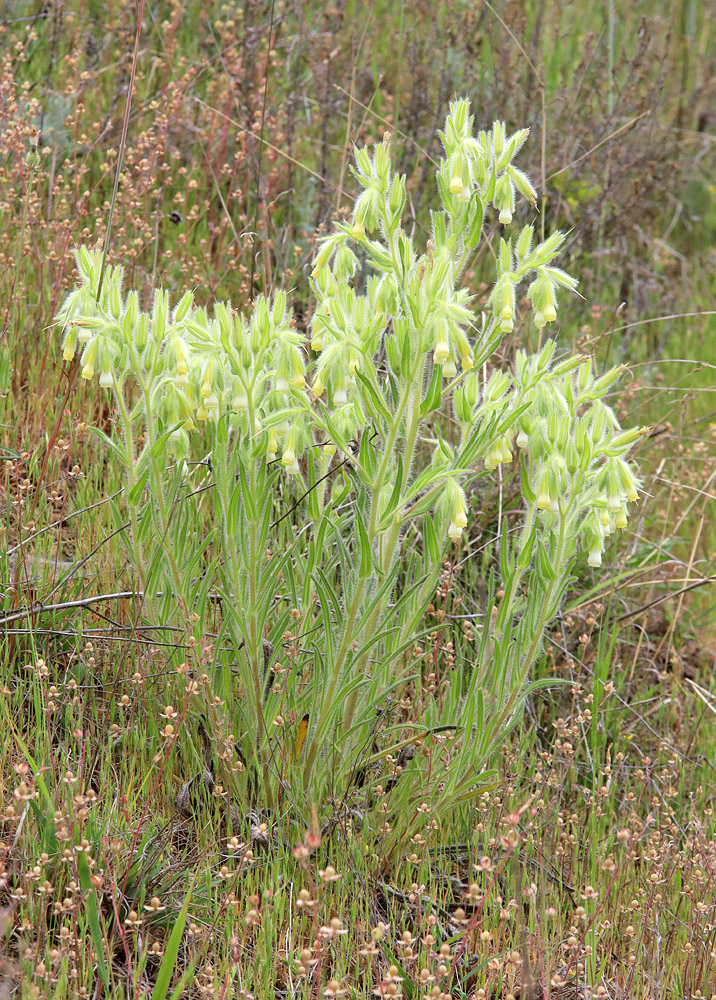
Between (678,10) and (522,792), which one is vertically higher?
(678,10)

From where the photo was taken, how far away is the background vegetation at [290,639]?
198cm

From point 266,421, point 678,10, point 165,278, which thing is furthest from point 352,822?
point 678,10

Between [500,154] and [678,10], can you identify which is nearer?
[500,154]

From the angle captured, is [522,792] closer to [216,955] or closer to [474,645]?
[474,645]

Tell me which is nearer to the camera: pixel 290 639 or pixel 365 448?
pixel 365 448

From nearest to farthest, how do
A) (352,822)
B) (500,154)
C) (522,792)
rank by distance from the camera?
(500,154) → (352,822) → (522,792)

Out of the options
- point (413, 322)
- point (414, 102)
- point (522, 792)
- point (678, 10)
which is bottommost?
point (522, 792)

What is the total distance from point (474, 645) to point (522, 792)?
24.1 inches

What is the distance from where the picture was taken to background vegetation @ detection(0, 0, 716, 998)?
1978mm

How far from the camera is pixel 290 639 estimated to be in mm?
2322

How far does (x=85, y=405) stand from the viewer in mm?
A: 3297

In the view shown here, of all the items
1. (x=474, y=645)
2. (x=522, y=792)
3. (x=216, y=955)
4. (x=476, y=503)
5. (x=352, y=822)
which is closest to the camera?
(x=216, y=955)

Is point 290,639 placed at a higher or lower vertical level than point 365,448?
lower

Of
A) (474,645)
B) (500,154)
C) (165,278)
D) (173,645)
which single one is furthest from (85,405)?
(500,154)
